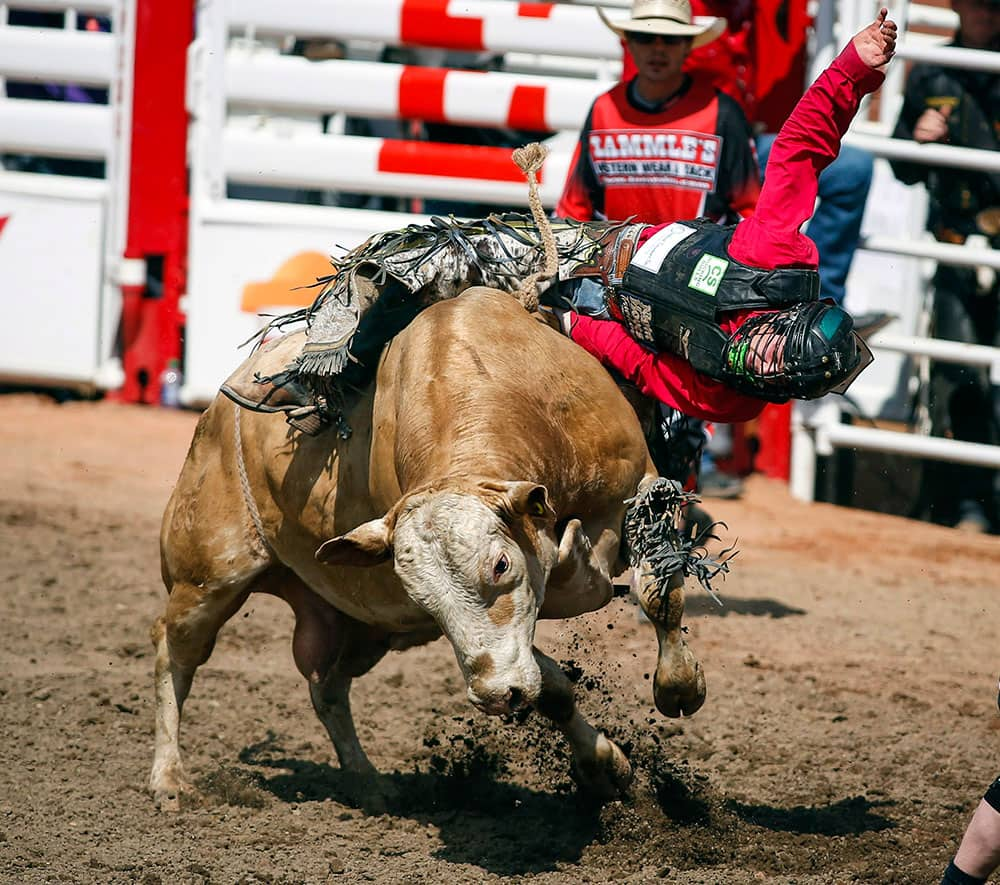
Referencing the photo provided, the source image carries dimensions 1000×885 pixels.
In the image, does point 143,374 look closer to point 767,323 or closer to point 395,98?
point 395,98

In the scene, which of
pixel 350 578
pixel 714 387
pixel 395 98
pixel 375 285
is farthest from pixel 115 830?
pixel 395 98

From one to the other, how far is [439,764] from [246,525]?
3.09ft

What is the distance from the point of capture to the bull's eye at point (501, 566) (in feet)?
10.5

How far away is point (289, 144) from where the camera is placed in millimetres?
8797

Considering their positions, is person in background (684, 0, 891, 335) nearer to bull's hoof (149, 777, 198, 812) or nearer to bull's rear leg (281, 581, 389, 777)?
bull's rear leg (281, 581, 389, 777)

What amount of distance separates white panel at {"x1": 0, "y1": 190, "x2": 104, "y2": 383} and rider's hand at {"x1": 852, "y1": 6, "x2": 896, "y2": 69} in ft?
20.4

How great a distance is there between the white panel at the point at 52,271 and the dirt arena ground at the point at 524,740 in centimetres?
188

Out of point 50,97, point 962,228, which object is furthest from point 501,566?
point 50,97

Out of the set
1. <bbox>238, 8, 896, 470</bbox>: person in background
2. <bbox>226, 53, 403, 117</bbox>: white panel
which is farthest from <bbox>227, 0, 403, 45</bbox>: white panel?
<bbox>238, 8, 896, 470</bbox>: person in background

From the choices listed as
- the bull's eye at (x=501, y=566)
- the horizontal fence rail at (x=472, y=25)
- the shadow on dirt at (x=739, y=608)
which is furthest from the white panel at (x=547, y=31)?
the bull's eye at (x=501, y=566)

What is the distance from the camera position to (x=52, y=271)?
30.1ft

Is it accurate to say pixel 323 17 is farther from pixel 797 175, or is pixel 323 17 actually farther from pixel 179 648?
pixel 797 175

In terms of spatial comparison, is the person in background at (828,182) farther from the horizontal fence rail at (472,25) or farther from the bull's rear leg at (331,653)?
the bull's rear leg at (331,653)

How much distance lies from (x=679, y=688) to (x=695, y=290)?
104 centimetres
